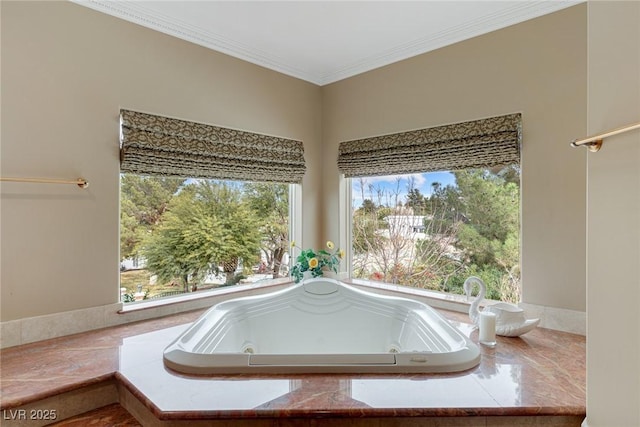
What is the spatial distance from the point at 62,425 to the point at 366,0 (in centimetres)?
262

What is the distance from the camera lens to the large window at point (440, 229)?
7.72ft

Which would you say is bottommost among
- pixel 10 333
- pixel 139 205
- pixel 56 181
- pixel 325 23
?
pixel 10 333

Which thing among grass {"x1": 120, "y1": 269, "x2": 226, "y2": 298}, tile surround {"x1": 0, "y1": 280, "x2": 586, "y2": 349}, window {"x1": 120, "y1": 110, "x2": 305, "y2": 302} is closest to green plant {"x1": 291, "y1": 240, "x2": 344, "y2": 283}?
window {"x1": 120, "y1": 110, "x2": 305, "y2": 302}

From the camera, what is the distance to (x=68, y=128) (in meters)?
1.96

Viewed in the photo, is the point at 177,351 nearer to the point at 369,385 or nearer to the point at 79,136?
the point at 369,385

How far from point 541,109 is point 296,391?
7.01 feet

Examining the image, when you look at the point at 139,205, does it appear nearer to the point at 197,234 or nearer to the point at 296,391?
the point at 197,234

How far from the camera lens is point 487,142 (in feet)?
7.52

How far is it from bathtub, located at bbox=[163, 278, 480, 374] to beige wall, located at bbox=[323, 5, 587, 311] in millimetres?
804

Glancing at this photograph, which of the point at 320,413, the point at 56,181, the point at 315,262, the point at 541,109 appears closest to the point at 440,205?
the point at 541,109

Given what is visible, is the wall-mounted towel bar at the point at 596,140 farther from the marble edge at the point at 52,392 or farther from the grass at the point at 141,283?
the grass at the point at 141,283

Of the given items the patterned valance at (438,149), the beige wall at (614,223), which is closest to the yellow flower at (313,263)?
the patterned valance at (438,149)

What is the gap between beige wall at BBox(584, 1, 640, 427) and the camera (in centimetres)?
95

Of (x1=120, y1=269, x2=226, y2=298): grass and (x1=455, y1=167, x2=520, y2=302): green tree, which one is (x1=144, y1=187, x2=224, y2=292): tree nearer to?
(x1=120, y1=269, x2=226, y2=298): grass
